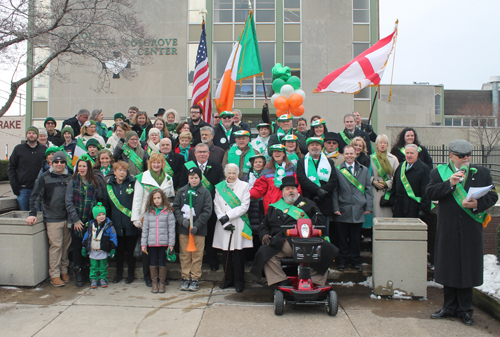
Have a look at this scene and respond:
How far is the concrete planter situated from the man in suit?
14.9 feet

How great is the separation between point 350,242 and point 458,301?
189cm

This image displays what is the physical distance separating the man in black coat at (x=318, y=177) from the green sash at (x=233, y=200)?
39.6 inches

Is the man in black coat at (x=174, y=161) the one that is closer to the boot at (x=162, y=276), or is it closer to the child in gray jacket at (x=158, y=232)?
the child in gray jacket at (x=158, y=232)

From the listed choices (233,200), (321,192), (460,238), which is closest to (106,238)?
(233,200)

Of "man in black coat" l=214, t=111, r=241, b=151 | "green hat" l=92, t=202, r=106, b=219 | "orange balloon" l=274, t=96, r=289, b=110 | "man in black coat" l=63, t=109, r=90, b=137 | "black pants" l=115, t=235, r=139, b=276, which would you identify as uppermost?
"orange balloon" l=274, t=96, r=289, b=110

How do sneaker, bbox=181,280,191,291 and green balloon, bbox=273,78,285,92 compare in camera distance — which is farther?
green balloon, bbox=273,78,285,92

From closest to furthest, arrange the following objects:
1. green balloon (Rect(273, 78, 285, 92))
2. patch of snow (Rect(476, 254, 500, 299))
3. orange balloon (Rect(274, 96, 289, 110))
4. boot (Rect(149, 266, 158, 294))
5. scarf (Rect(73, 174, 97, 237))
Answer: patch of snow (Rect(476, 254, 500, 299)) < boot (Rect(149, 266, 158, 294)) < scarf (Rect(73, 174, 97, 237)) < orange balloon (Rect(274, 96, 289, 110)) < green balloon (Rect(273, 78, 285, 92))

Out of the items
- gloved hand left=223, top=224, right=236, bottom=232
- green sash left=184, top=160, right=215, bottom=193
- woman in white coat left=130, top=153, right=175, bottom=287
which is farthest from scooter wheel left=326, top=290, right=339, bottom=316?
woman in white coat left=130, top=153, right=175, bottom=287

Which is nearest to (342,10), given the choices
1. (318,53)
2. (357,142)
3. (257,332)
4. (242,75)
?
(318,53)

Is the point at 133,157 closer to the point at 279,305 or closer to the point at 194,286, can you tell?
the point at 194,286

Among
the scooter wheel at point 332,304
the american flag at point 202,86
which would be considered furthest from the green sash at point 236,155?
the american flag at point 202,86

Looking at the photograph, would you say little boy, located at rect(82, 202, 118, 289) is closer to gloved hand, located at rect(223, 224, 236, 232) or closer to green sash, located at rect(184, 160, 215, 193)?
green sash, located at rect(184, 160, 215, 193)

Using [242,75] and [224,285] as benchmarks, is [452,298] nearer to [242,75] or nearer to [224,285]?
[224,285]

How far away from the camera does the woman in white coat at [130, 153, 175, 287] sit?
20.2 feet
